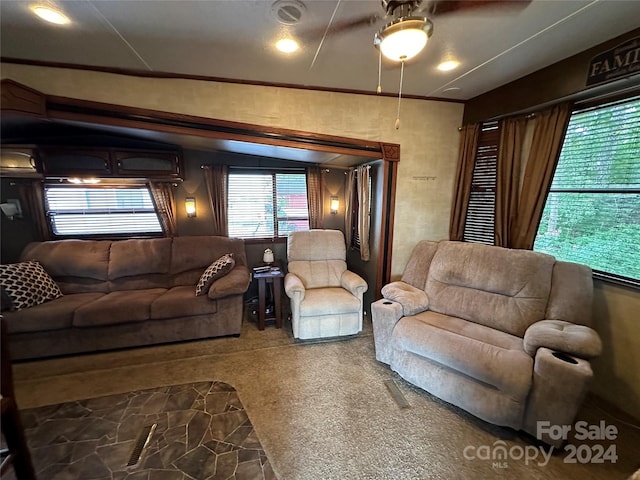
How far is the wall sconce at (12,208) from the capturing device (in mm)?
3082

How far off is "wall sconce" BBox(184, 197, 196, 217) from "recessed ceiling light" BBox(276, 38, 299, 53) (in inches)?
101

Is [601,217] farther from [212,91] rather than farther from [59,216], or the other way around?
[59,216]

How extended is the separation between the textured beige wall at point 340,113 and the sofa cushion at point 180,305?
1902 millimetres

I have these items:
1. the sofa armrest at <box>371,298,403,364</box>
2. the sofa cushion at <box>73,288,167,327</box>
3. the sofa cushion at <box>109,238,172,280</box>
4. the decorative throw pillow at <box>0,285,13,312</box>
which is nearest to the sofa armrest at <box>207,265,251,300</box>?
the sofa cushion at <box>73,288,167,327</box>

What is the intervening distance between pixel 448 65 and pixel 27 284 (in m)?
4.47

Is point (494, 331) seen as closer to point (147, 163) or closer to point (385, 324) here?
point (385, 324)

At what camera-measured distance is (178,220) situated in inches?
149

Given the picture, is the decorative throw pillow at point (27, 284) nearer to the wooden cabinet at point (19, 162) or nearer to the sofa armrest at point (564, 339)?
the wooden cabinet at point (19, 162)

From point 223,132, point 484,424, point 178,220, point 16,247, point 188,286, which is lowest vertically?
point 484,424

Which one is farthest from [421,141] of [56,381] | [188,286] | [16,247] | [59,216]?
[16,247]

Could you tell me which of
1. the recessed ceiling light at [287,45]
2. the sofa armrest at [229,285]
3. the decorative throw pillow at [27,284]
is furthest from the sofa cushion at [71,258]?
the recessed ceiling light at [287,45]

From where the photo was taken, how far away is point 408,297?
2.43 meters

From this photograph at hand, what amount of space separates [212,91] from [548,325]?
3471 millimetres

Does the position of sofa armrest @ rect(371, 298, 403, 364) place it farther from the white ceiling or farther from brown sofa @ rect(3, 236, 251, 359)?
the white ceiling
